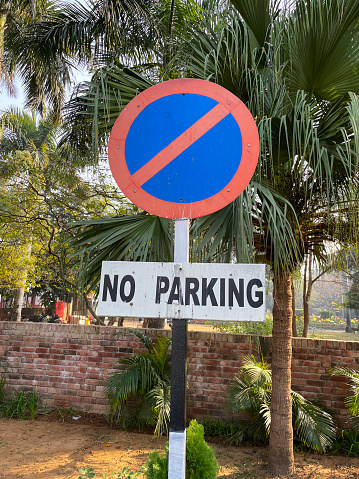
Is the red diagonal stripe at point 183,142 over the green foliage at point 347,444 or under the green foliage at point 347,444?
over

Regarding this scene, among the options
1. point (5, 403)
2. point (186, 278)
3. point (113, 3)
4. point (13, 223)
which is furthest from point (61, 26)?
point (186, 278)

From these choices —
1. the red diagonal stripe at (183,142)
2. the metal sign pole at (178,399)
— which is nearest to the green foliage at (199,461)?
the metal sign pole at (178,399)

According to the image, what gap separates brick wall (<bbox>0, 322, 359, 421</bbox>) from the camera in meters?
4.41

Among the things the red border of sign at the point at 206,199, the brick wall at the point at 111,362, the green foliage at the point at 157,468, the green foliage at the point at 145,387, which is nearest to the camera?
the red border of sign at the point at 206,199

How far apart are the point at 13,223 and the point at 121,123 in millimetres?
6587

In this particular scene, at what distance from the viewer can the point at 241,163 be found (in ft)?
5.04

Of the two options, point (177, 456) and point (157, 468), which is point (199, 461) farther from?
point (177, 456)

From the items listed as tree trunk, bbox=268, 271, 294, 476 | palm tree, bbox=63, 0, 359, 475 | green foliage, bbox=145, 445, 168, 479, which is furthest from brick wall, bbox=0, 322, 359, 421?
green foliage, bbox=145, 445, 168, 479

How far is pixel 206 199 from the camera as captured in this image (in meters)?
1.52

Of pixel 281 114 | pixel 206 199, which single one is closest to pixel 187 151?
pixel 206 199

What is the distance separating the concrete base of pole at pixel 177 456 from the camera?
4.37 feet

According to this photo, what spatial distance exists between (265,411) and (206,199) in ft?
10.9

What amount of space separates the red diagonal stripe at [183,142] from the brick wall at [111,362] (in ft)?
9.97

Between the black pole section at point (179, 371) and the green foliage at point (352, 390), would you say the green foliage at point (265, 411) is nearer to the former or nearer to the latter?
the green foliage at point (352, 390)
